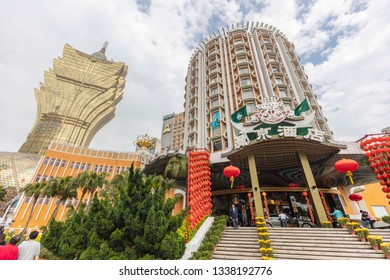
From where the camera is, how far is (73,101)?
8112 cm

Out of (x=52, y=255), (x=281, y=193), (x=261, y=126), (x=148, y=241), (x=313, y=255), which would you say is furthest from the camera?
(x=281, y=193)

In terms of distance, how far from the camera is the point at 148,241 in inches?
228

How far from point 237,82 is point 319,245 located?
2452 centimetres

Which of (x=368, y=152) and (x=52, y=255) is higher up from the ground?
(x=368, y=152)

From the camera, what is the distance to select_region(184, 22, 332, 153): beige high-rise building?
24.6 m

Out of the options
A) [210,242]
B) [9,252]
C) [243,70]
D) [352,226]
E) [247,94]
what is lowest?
[210,242]

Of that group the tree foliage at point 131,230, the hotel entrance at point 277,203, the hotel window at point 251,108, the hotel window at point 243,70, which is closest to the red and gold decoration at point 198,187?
the tree foliage at point 131,230

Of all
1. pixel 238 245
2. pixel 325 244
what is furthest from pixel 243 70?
pixel 238 245

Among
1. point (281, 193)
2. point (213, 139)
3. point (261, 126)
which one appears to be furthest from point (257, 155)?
point (213, 139)

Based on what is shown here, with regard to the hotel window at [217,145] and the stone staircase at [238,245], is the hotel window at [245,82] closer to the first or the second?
the hotel window at [217,145]

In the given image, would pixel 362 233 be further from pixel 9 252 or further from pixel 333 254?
pixel 9 252

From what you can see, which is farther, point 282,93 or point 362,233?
point 282,93
